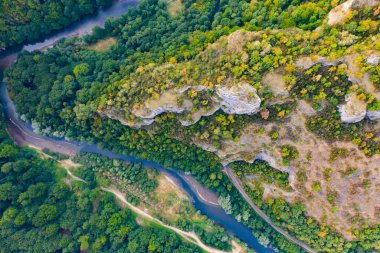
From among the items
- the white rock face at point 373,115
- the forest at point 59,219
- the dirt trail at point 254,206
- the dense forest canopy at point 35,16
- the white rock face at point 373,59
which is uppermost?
the dense forest canopy at point 35,16

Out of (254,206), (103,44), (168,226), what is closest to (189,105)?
(254,206)

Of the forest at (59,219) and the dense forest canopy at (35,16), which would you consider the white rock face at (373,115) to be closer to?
the forest at (59,219)

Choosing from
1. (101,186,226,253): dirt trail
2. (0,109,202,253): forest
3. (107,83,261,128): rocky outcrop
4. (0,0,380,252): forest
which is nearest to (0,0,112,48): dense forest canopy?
(0,0,380,252): forest

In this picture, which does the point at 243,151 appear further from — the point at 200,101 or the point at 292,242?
the point at 292,242

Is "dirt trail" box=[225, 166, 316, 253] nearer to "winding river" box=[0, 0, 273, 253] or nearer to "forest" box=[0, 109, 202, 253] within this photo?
"winding river" box=[0, 0, 273, 253]

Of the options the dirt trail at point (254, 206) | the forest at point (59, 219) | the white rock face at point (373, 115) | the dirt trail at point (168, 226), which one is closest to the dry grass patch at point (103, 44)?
the forest at point (59, 219)

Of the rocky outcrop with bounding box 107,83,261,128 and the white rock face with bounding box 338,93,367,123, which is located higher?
the rocky outcrop with bounding box 107,83,261,128
